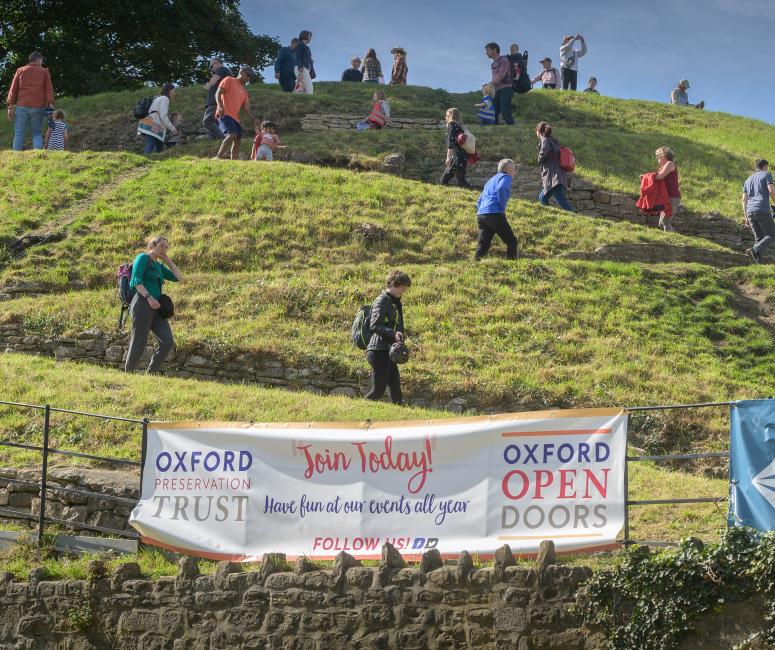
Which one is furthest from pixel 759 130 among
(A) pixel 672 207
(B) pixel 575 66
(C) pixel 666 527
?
(C) pixel 666 527

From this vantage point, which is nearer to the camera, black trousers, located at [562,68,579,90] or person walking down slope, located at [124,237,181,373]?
person walking down slope, located at [124,237,181,373]

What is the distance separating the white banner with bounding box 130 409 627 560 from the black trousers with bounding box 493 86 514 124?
835 inches

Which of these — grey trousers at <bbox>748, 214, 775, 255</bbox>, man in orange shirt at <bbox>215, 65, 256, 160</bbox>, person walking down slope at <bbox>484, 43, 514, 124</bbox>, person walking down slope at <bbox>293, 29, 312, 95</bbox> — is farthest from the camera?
person walking down slope at <bbox>293, 29, 312, 95</bbox>

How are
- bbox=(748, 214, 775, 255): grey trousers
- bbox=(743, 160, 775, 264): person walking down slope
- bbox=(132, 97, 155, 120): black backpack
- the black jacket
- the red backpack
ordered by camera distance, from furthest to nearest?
bbox=(132, 97, 155, 120): black backpack < the red backpack < bbox=(748, 214, 775, 255): grey trousers < bbox=(743, 160, 775, 264): person walking down slope < the black jacket

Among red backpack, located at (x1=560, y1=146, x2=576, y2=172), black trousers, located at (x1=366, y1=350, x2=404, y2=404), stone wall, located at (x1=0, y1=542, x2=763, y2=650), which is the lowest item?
stone wall, located at (x1=0, y1=542, x2=763, y2=650)

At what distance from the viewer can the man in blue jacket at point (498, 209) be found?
60.7ft

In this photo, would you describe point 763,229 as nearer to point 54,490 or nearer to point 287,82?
point 54,490

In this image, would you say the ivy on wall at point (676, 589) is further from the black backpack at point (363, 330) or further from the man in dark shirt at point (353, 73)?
the man in dark shirt at point (353, 73)

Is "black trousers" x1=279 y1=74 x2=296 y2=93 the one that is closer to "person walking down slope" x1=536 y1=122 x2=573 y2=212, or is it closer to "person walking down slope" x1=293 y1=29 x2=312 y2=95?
"person walking down slope" x1=293 y1=29 x2=312 y2=95

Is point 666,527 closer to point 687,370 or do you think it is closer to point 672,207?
point 687,370

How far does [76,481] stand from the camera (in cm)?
1135

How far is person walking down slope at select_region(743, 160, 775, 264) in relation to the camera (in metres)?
20.1

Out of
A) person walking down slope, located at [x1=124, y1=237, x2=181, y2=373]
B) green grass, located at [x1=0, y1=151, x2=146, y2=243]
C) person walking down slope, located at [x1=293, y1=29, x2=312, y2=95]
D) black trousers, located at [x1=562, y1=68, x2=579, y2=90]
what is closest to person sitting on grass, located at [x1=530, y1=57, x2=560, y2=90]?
black trousers, located at [x1=562, y1=68, x2=579, y2=90]

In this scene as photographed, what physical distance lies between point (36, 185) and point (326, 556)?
1615cm
